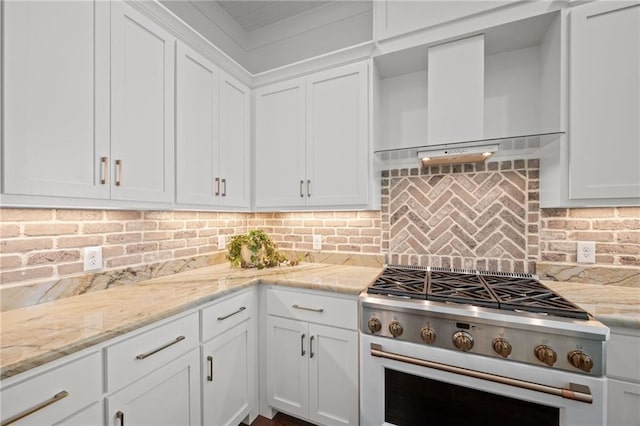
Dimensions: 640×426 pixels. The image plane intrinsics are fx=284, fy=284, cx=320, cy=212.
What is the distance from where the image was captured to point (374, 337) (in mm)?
1479

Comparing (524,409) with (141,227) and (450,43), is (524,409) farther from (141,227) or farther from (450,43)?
(141,227)

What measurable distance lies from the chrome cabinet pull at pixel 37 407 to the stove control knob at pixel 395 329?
1279mm

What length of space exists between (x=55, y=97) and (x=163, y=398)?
135 cm

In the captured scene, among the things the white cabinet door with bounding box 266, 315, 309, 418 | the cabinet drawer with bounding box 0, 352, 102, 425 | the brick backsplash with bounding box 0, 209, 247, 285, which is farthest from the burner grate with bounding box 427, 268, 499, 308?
the brick backsplash with bounding box 0, 209, 247, 285

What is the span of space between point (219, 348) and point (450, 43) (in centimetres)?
224

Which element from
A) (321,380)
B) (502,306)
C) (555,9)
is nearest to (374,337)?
(321,380)

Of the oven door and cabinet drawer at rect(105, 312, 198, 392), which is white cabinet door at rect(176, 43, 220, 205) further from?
the oven door

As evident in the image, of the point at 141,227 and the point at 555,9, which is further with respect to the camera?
the point at 141,227

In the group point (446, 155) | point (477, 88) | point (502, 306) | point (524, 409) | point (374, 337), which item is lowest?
point (524, 409)

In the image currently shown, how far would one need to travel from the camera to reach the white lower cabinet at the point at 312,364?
1646 mm

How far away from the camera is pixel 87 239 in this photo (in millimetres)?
1525

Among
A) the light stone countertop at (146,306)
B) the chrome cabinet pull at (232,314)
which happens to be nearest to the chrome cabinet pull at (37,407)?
the light stone countertop at (146,306)

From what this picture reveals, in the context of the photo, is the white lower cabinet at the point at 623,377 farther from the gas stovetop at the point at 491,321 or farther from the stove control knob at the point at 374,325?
the stove control knob at the point at 374,325

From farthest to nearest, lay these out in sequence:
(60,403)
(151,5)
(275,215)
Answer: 1. (275,215)
2. (151,5)
3. (60,403)
